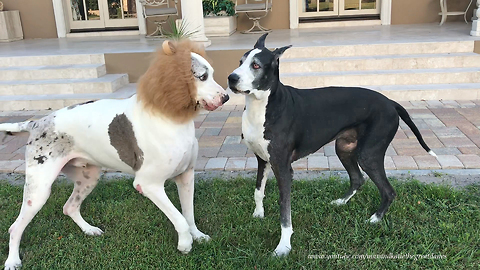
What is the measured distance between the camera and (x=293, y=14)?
11.3 metres

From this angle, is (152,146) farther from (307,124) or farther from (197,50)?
(307,124)

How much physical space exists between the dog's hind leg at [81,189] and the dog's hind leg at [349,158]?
1922 millimetres

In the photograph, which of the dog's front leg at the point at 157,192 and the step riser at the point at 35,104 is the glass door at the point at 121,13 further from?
the dog's front leg at the point at 157,192

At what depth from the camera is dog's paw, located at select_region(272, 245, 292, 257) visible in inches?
110

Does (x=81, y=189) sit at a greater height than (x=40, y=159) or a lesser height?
lesser

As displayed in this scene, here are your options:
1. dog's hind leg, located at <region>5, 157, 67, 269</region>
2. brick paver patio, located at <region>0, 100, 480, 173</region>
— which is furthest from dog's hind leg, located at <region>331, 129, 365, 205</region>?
dog's hind leg, located at <region>5, 157, 67, 269</region>

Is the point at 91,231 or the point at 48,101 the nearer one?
the point at 91,231

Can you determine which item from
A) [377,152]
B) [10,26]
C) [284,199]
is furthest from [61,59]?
[377,152]

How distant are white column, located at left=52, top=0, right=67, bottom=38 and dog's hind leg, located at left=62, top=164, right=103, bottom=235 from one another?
980 centimetres

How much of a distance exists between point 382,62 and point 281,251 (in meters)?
5.19

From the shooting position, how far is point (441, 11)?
10797mm

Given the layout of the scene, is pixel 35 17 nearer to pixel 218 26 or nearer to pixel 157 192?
pixel 218 26

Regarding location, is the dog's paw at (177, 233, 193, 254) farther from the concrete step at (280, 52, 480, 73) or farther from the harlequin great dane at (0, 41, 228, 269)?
the concrete step at (280, 52, 480, 73)

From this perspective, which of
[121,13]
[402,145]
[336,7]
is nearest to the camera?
[402,145]
